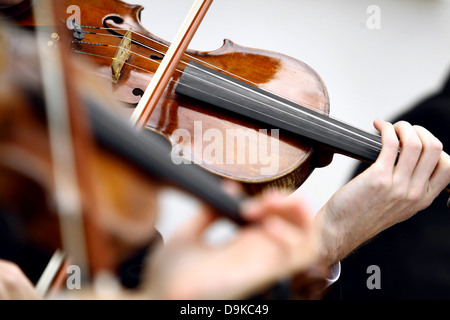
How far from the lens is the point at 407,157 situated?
0.62m

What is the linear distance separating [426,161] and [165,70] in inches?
16.5

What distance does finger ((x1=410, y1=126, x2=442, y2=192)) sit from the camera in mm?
629

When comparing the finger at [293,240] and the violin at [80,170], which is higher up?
the violin at [80,170]

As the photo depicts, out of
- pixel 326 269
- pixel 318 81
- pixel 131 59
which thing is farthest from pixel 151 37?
pixel 326 269

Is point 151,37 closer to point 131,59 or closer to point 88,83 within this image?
point 131,59

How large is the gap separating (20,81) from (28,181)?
0.14 ft

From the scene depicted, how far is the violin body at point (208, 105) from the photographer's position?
2.06ft

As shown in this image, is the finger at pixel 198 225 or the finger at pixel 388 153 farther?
the finger at pixel 388 153

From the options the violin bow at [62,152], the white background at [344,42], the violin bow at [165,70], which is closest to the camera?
the violin bow at [62,152]

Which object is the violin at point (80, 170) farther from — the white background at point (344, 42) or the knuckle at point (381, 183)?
the white background at point (344, 42)

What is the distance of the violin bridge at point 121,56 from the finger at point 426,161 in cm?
48

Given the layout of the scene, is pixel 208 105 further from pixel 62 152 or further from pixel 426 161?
pixel 62 152

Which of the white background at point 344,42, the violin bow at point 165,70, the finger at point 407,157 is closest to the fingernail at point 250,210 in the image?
the violin bow at point 165,70
